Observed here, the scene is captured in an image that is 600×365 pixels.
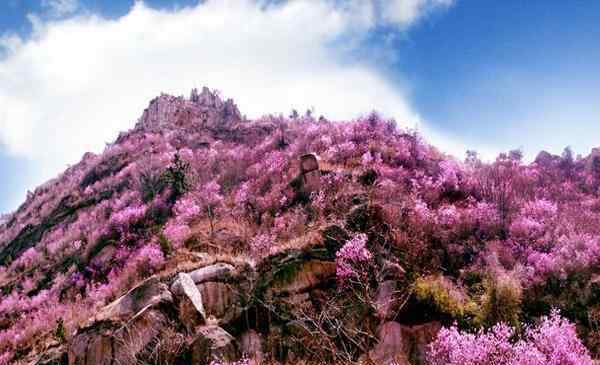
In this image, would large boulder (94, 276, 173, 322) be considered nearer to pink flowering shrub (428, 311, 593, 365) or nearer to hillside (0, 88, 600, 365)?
hillside (0, 88, 600, 365)

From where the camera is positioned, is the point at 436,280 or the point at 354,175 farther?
the point at 354,175

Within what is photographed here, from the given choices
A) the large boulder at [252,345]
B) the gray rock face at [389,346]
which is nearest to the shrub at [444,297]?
the gray rock face at [389,346]

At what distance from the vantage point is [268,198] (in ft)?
58.1

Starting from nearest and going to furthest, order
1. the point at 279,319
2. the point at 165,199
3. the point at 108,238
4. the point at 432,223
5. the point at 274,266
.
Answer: the point at 279,319, the point at 274,266, the point at 432,223, the point at 108,238, the point at 165,199

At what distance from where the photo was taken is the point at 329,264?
1143cm

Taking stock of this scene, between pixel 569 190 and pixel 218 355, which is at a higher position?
pixel 569 190

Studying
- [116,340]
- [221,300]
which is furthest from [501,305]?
[116,340]

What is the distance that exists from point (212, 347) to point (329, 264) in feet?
11.2

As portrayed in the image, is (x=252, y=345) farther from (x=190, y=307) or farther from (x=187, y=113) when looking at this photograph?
(x=187, y=113)

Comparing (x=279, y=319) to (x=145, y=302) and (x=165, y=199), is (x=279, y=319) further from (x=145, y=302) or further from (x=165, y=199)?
(x=165, y=199)

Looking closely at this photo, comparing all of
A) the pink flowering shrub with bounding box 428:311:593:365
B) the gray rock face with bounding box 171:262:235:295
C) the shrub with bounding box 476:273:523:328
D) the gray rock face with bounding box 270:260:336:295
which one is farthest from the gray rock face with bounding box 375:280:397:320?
the pink flowering shrub with bounding box 428:311:593:365

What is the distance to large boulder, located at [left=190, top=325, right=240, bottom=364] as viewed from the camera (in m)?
9.71

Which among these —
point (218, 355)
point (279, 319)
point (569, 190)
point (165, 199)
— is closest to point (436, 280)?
point (279, 319)

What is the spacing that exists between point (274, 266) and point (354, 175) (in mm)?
5881
